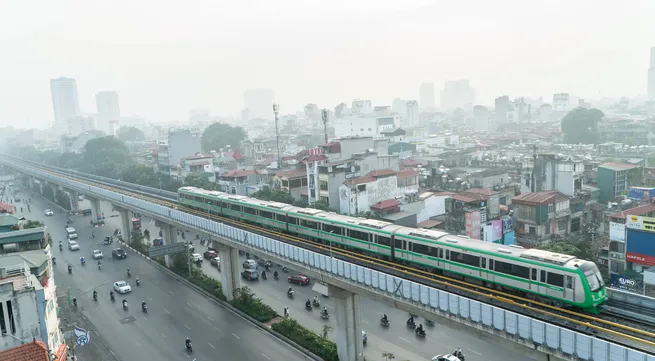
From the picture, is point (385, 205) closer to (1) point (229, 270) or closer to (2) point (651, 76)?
(1) point (229, 270)

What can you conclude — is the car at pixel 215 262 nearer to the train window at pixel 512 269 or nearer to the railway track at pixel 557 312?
the railway track at pixel 557 312

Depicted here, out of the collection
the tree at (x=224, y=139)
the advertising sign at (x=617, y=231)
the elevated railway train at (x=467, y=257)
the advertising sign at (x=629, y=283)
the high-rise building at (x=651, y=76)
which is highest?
the high-rise building at (x=651, y=76)

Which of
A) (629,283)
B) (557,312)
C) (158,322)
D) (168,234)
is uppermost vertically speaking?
(557,312)

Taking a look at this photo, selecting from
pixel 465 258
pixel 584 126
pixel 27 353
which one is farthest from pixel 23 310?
pixel 584 126

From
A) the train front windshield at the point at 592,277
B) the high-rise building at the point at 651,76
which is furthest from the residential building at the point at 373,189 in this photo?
the high-rise building at the point at 651,76

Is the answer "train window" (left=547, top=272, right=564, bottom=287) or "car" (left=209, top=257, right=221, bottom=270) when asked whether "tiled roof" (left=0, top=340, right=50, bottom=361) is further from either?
"car" (left=209, top=257, right=221, bottom=270)
